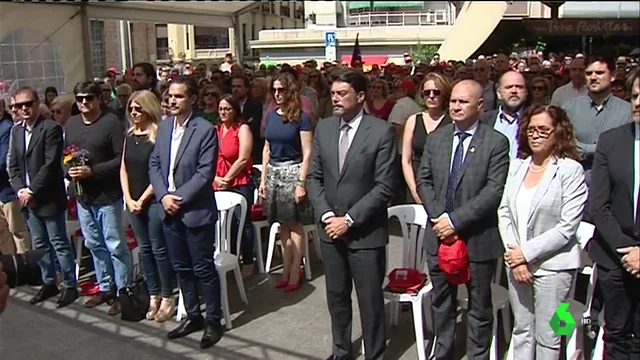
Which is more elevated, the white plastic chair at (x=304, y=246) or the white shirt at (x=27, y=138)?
the white shirt at (x=27, y=138)

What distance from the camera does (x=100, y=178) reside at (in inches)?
167

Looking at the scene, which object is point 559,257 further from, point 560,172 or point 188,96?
point 188,96

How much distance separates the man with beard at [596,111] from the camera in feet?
12.4

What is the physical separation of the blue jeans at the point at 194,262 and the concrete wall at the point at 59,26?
450 centimetres

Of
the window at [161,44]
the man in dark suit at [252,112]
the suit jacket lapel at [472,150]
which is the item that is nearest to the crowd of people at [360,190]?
the suit jacket lapel at [472,150]

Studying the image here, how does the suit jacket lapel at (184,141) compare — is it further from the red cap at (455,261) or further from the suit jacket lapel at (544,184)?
the suit jacket lapel at (544,184)

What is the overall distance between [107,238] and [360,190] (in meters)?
1.96

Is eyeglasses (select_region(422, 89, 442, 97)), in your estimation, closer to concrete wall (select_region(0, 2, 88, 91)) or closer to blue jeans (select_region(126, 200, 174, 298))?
blue jeans (select_region(126, 200, 174, 298))

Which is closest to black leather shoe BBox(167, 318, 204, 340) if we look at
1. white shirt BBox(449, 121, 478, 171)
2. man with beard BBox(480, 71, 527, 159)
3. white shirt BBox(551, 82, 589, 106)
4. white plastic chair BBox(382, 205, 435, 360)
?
white plastic chair BBox(382, 205, 435, 360)

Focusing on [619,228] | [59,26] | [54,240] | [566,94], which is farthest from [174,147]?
[59,26]

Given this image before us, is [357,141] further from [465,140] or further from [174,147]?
[174,147]

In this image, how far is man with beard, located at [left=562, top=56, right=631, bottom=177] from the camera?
3.79 m

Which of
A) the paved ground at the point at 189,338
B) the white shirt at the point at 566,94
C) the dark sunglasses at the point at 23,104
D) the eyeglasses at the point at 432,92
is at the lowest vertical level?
the paved ground at the point at 189,338

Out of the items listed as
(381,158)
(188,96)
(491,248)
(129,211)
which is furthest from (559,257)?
(129,211)
